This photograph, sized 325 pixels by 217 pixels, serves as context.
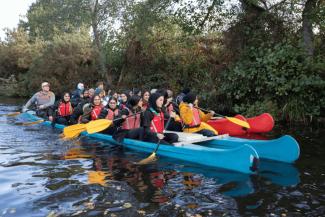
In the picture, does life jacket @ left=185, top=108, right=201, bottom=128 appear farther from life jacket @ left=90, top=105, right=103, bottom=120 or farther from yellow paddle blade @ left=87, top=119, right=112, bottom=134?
life jacket @ left=90, top=105, right=103, bottom=120

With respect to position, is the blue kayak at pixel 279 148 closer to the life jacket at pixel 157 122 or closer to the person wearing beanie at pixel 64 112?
the life jacket at pixel 157 122

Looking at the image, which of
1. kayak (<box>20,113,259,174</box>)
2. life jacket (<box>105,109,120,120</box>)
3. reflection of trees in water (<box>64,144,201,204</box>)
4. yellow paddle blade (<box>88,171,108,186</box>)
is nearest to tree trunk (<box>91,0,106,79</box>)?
life jacket (<box>105,109,120,120</box>)

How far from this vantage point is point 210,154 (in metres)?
6.89

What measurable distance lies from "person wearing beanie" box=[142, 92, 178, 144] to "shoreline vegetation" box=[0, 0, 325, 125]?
5.05 m

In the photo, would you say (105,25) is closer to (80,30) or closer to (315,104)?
(80,30)

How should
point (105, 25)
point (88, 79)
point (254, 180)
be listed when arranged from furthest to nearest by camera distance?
point (88, 79)
point (105, 25)
point (254, 180)

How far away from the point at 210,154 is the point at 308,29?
7467 mm

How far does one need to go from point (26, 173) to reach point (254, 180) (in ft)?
12.5

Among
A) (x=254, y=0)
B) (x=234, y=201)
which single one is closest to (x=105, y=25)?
(x=254, y=0)

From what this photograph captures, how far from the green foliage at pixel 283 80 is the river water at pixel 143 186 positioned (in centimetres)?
317

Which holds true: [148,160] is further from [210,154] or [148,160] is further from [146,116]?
[210,154]

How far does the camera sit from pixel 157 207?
4.94 m

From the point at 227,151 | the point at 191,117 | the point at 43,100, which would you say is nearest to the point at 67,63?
the point at 43,100

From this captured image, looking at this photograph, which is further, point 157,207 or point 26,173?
point 26,173
